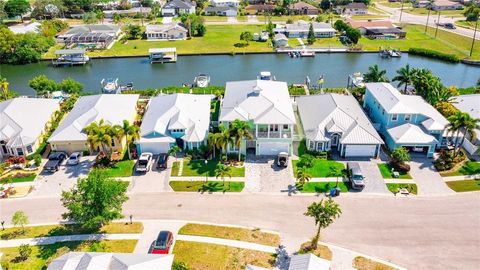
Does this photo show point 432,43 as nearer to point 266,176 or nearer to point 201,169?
point 266,176

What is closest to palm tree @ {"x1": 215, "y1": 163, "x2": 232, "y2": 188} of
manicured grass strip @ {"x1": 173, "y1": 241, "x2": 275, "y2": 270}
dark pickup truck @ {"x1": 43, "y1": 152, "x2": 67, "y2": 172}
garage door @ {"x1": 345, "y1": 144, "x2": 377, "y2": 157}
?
manicured grass strip @ {"x1": 173, "y1": 241, "x2": 275, "y2": 270}

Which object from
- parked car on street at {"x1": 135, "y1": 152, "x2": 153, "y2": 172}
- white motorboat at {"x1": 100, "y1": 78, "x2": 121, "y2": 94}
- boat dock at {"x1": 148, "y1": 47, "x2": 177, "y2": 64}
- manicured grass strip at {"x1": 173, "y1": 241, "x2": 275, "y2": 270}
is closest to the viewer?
manicured grass strip at {"x1": 173, "y1": 241, "x2": 275, "y2": 270}

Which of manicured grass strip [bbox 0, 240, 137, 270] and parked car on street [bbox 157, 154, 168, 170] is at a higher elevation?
parked car on street [bbox 157, 154, 168, 170]

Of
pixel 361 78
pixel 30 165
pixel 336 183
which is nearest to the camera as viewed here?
pixel 336 183

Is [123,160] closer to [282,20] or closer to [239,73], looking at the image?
[239,73]

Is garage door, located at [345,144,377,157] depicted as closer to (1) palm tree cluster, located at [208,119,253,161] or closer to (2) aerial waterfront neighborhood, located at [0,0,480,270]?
(2) aerial waterfront neighborhood, located at [0,0,480,270]

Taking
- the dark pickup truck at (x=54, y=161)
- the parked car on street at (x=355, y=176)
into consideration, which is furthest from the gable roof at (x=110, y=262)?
the parked car on street at (x=355, y=176)

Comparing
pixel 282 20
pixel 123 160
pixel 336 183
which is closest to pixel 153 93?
pixel 123 160
